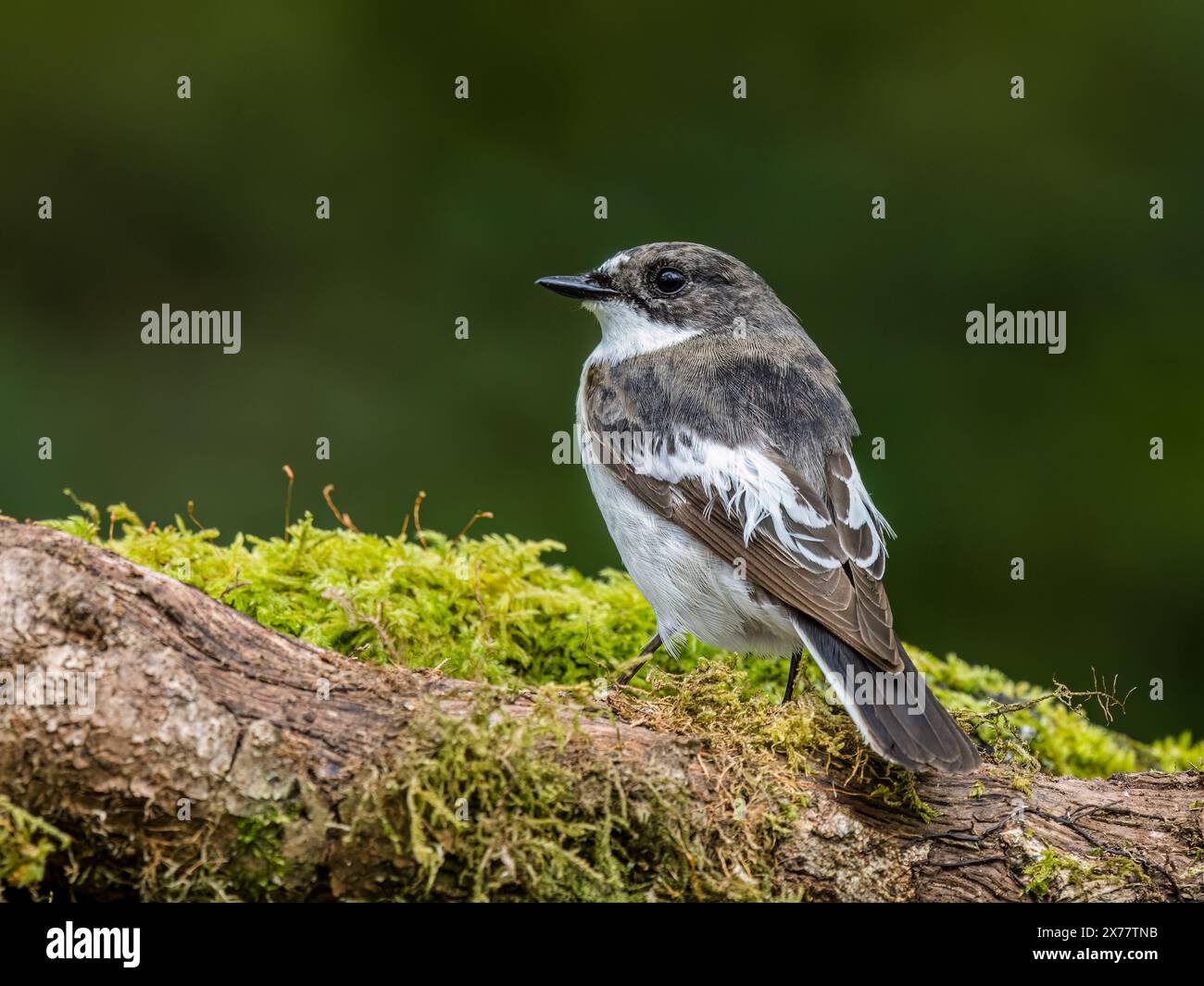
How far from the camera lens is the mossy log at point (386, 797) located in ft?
9.64

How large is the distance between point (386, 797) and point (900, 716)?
1509 millimetres

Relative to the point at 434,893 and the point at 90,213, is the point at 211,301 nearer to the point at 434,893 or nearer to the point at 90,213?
the point at 90,213

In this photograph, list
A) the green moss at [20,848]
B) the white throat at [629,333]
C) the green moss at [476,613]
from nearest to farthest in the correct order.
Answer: the green moss at [20,848] → the green moss at [476,613] → the white throat at [629,333]

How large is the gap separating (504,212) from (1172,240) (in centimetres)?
473

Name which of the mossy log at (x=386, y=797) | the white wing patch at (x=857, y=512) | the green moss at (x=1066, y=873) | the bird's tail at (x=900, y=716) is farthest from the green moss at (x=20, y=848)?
the white wing patch at (x=857, y=512)

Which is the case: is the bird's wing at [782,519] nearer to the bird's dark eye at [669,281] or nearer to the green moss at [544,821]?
the green moss at [544,821]

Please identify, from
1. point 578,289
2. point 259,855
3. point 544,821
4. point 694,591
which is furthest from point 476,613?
point 259,855

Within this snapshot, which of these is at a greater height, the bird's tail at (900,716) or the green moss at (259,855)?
the bird's tail at (900,716)

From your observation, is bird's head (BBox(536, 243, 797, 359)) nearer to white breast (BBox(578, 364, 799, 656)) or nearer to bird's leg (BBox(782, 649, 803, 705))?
white breast (BBox(578, 364, 799, 656))

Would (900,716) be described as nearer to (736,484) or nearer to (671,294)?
(736,484)

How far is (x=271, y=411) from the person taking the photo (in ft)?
28.2

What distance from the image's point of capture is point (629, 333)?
5.60m

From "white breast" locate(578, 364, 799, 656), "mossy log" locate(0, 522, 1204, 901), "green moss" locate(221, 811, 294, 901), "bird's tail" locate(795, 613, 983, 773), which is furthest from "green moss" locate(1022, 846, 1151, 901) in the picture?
"green moss" locate(221, 811, 294, 901)

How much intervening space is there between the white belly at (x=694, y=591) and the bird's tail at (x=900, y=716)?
0.44 metres
